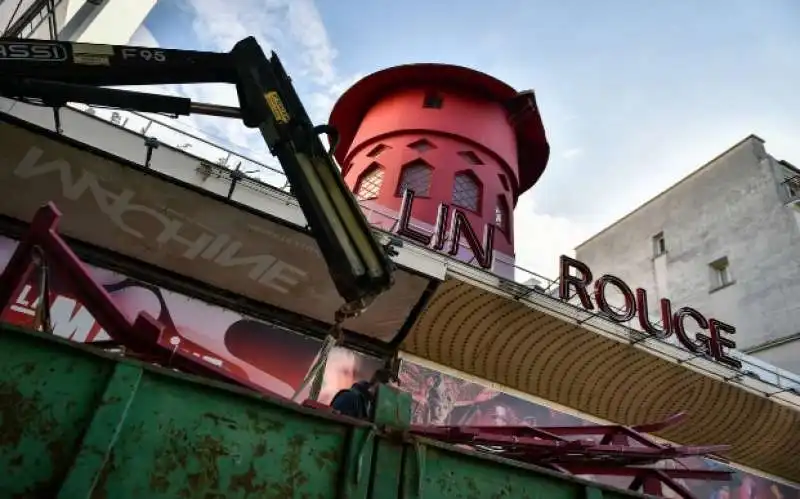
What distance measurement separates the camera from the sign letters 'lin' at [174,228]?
8914 mm

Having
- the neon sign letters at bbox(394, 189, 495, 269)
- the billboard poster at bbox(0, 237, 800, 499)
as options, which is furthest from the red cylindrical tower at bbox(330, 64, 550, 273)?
the billboard poster at bbox(0, 237, 800, 499)

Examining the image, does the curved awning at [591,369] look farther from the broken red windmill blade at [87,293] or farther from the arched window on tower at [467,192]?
the broken red windmill blade at [87,293]

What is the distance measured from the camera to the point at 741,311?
18984 millimetres

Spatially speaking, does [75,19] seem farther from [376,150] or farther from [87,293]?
[87,293]

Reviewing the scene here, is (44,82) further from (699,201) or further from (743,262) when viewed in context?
(699,201)

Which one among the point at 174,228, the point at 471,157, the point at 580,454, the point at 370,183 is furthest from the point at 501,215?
the point at 580,454

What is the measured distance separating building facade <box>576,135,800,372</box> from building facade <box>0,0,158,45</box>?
69.1ft

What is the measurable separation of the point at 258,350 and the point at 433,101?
11.4 metres

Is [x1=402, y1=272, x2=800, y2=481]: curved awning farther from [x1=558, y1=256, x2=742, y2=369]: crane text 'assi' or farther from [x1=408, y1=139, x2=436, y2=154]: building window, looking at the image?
[x1=408, y1=139, x2=436, y2=154]: building window

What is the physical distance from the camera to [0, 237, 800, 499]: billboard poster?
366 inches

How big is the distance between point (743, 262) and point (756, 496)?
829cm

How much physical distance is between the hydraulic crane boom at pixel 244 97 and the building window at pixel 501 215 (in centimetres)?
1230

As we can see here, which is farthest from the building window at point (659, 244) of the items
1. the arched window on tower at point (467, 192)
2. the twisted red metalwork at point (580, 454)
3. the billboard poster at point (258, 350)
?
the twisted red metalwork at point (580, 454)

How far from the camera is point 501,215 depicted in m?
17.8
